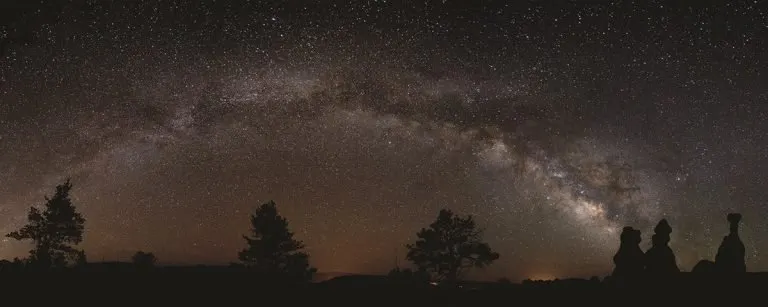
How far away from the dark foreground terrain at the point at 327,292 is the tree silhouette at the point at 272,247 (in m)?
23.5

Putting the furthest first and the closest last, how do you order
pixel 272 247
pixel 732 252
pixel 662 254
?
pixel 272 247 → pixel 662 254 → pixel 732 252

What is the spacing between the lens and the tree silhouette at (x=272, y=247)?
43.0 m

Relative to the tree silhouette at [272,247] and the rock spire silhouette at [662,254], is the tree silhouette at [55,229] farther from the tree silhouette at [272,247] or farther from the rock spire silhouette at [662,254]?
the rock spire silhouette at [662,254]

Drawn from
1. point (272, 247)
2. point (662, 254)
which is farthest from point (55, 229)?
point (662, 254)

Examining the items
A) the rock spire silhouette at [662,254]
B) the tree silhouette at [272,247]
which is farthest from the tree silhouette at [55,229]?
the rock spire silhouette at [662,254]

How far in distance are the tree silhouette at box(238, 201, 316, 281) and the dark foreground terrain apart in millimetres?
23477

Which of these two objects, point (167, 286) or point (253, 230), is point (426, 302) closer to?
point (167, 286)

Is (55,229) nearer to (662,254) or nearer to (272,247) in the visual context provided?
(272,247)

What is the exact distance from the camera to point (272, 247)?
43188 mm

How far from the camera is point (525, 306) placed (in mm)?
14461

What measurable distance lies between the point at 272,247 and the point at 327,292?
2688 cm

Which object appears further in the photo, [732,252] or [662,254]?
[662,254]

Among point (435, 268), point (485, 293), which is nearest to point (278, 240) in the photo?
point (435, 268)

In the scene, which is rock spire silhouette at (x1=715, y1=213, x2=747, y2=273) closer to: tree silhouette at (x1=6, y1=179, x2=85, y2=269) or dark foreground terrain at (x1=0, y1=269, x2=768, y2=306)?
dark foreground terrain at (x1=0, y1=269, x2=768, y2=306)
